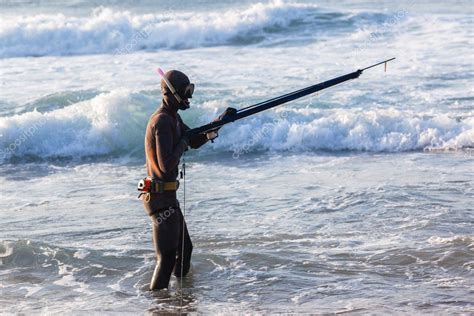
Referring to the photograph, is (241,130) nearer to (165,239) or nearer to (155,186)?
(165,239)

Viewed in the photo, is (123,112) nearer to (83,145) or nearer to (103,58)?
(83,145)

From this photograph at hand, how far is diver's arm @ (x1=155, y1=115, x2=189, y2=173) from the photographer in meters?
7.20

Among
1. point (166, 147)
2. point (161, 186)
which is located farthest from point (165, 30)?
point (166, 147)

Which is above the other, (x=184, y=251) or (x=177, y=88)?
(x=177, y=88)

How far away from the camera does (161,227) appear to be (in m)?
7.58

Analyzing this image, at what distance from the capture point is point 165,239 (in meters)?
7.61

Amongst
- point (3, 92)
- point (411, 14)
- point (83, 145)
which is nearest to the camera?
point (83, 145)

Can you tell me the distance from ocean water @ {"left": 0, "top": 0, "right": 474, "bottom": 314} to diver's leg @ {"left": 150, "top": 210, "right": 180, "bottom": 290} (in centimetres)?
29

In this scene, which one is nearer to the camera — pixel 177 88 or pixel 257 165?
pixel 177 88

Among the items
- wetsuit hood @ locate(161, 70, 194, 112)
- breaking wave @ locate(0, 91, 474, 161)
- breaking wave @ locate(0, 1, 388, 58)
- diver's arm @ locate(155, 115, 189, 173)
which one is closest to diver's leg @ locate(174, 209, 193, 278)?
diver's arm @ locate(155, 115, 189, 173)

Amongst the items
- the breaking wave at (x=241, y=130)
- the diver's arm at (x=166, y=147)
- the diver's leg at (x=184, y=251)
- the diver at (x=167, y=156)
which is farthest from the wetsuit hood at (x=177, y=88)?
the breaking wave at (x=241, y=130)

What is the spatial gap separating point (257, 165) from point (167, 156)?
266 inches

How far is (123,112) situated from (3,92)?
4.15m

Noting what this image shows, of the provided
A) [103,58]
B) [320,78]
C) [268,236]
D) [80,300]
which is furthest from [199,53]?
[80,300]
